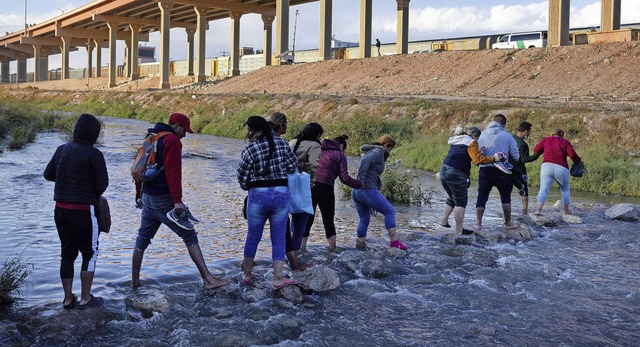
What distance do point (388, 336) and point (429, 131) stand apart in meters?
19.4

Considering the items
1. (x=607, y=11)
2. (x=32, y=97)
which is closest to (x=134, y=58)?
(x=32, y=97)

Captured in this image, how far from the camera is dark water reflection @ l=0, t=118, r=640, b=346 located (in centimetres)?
637

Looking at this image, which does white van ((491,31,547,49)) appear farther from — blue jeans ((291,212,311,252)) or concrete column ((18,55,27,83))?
concrete column ((18,55,27,83))

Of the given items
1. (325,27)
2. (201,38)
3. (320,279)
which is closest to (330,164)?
(320,279)

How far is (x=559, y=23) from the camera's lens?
37812mm

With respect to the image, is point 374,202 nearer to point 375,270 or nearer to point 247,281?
point 375,270

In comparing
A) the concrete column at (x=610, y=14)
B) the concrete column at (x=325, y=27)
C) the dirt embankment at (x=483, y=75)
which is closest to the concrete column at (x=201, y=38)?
the dirt embankment at (x=483, y=75)

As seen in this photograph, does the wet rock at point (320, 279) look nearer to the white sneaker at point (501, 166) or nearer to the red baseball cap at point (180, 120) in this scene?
the red baseball cap at point (180, 120)

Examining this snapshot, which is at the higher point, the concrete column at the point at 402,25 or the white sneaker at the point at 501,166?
the concrete column at the point at 402,25

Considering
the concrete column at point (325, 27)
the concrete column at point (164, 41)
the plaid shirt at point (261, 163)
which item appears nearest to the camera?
the plaid shirt at point (261, 163)

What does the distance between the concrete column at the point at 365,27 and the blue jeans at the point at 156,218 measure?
46664 mm

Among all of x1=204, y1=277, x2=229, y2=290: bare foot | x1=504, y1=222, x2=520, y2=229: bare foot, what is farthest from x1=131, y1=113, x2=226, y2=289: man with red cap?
x1=504, y1=222, x2=520, y2=229: bare foot

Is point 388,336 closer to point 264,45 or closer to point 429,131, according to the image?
point 429,131

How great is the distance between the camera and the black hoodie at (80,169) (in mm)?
6137
